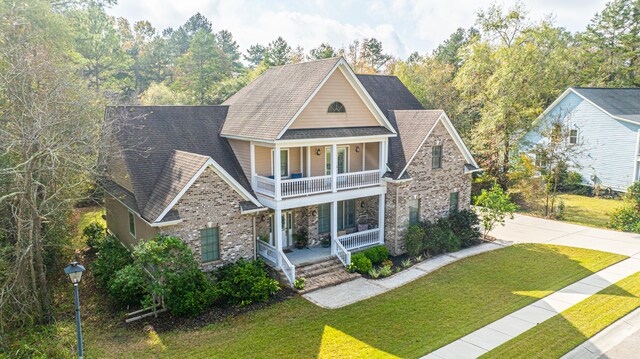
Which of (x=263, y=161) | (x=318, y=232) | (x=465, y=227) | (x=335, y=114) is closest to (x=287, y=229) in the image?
(x=318, y=232)

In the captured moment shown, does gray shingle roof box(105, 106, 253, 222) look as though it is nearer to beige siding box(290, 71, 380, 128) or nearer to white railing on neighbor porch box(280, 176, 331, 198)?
white railing on neighbor porch box(280, 176, 331, 198)

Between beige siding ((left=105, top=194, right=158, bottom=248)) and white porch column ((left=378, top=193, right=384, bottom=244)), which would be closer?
beige siding ((left=105, top=194, right=158, bottom=248))

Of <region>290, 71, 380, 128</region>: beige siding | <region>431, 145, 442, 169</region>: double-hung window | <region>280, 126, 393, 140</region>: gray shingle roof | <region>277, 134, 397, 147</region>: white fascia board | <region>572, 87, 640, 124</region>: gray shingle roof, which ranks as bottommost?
<region>431, 145, 442, 169</region>: double-hung window

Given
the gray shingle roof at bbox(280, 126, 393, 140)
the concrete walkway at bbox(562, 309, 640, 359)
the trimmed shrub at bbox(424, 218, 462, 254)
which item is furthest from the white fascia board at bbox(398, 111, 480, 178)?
the concrete walkway at bbox(562, 309, 640, 359)

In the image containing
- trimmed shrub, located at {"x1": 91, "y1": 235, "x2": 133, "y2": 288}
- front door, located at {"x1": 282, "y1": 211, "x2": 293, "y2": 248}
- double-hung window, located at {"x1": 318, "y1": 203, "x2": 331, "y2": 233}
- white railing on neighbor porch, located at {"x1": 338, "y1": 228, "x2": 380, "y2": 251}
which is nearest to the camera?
trimmed shrub, located at {"x1": 91, "y1": 235, "x2": 133, "y2": 288}

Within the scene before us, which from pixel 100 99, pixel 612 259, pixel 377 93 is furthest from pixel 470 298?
pixel 100 99

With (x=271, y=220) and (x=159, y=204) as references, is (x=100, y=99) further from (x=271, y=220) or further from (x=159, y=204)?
(x=271, y=220)

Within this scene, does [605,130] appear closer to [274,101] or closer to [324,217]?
[324,217]
